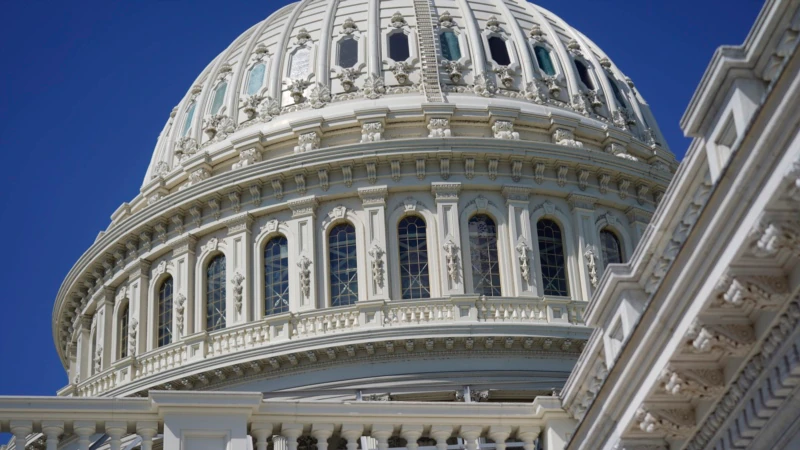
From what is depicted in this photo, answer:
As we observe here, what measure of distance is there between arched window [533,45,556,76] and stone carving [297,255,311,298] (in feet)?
41.8

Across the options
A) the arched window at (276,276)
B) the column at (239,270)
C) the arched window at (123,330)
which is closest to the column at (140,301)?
the arched window at (123,330)

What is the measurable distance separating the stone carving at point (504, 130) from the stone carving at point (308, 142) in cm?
Answer: 559

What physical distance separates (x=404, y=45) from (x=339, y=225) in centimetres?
856

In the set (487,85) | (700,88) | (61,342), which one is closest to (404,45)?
(487,85)

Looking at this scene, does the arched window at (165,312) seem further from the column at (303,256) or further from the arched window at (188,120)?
the arched window at (188,120)

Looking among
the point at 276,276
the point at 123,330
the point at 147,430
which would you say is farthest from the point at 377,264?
the point at 147,430

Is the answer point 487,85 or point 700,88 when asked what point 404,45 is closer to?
point 487,85

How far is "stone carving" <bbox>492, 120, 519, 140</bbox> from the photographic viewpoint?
52.5 metres

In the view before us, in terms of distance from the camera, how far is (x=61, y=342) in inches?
2408

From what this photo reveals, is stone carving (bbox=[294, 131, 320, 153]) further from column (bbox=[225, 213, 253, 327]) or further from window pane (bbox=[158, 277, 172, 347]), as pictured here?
window pane (bbox=[158, 277, 172, 347])

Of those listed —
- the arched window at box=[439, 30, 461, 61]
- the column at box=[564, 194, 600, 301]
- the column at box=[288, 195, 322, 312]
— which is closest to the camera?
the column at box=[288, 195, 322, 312]

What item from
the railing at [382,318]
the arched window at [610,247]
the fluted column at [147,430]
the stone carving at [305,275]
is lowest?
the fluted column at [147,430]

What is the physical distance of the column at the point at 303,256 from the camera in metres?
48.6

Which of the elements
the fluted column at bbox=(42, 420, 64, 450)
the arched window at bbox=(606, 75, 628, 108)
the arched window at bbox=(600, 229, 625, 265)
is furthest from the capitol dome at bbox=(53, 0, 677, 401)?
the fluted column at bbox=(42, 420, 64, 450)
